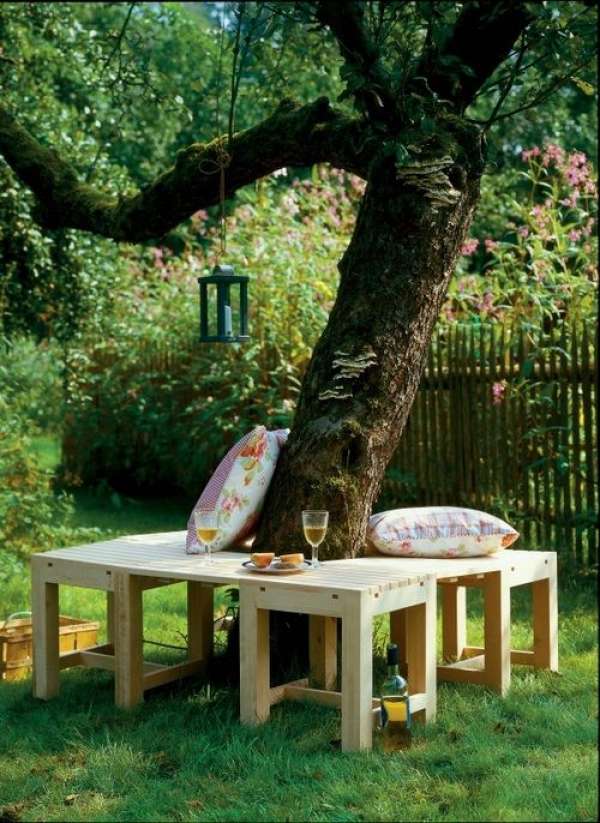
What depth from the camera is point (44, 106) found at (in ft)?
28.1

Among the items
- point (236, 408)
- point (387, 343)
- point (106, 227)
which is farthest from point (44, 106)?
point (387, 343)

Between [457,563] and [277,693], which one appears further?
[457,563]

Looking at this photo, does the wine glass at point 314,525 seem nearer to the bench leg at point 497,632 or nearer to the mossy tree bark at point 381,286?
the mossy tree bark at point 381,286

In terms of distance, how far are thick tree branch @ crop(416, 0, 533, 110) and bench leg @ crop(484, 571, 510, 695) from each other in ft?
6.25

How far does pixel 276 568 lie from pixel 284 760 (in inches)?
26.9

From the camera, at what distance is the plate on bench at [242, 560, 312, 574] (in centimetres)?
414

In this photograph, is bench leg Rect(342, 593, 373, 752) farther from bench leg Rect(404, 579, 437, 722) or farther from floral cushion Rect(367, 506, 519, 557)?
floral cushion Rect(367, 506, 519, 557)

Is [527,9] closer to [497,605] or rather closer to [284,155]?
[284,155]

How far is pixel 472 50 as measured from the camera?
464 centimetres

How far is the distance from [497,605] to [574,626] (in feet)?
4.17

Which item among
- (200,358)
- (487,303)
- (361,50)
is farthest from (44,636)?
(200,358)

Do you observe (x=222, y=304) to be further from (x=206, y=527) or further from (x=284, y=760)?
(x=284, y=760)

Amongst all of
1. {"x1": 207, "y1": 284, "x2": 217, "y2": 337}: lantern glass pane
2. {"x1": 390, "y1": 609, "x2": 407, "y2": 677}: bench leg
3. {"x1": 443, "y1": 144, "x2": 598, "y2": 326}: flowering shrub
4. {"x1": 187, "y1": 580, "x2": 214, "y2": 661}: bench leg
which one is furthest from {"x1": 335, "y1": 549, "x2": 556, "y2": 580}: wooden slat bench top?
{"x1": 207, "y1": 284, "x2": 217, "y2": 337}: lantern glass pane

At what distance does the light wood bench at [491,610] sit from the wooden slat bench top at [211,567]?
0.28 ft
